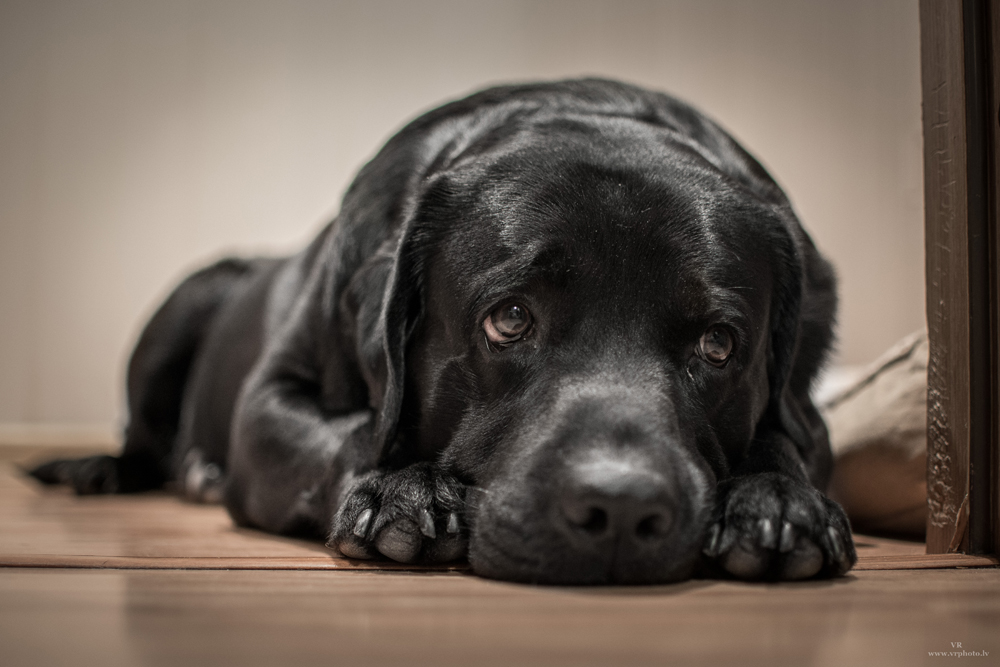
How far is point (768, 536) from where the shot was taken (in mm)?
1400

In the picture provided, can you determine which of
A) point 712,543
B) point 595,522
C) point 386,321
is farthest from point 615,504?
point 386,321

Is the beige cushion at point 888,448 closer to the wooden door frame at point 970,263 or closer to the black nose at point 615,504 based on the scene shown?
the wooden door frame at point 970,263

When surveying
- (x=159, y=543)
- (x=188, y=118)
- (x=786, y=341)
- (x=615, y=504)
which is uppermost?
(x=188, y=118)

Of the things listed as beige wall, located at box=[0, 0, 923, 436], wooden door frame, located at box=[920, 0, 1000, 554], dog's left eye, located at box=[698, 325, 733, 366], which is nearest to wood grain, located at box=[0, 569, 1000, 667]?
wooden door frame, located at box=[920, 0, 1000, 554]

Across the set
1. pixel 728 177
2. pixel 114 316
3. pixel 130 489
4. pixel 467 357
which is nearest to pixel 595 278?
pixel 467 357

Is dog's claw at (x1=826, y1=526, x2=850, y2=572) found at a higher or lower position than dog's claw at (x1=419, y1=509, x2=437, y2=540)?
higher

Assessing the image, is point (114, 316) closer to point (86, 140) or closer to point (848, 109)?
point (86, 140)

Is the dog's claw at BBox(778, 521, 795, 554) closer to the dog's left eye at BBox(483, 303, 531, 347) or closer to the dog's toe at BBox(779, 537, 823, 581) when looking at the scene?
the dog's toe at BBox(779, 537, 823, 581)

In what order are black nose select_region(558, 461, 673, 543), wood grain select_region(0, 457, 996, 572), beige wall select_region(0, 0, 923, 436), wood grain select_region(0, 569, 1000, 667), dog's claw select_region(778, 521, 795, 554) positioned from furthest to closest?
beige wall select_region(0, 0, 923, 436), wood grain select_region(0, 457, 996, 572), dog's claw select_region(778, 521, 795, 554), black nose select_region(558, 461, 673, 543), wood grain select_region(0, 569, 1000, 667)

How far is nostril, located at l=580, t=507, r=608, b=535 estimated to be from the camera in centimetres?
130

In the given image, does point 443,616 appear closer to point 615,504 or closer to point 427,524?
point 615,504

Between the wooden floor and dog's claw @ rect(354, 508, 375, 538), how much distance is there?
0.07 meters

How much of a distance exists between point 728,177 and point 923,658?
124 cm

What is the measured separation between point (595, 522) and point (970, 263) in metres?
0.93
